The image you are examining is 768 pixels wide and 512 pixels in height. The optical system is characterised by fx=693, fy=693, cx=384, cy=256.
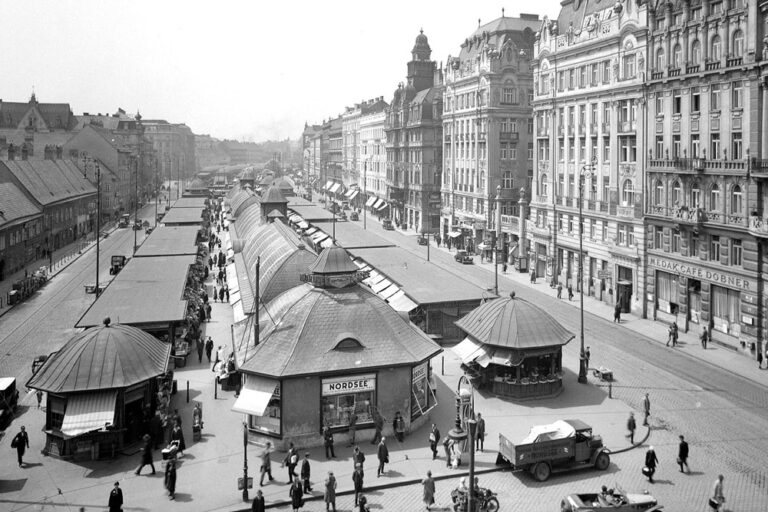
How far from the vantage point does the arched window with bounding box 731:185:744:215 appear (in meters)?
44.2

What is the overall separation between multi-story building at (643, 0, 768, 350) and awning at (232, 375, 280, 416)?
3032cm

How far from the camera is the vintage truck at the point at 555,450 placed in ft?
87.4

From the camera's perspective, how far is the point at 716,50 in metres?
46.1

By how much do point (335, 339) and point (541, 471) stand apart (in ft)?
34.5

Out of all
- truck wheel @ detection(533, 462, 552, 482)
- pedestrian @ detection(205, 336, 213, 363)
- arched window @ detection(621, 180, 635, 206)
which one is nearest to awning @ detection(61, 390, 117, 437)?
pedestrian @ detection(205, 336, 213, 363)

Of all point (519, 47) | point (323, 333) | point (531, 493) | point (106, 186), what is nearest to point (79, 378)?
point (323, 333)

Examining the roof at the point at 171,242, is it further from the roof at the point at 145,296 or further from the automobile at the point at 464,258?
the automobile at the point at 464,258

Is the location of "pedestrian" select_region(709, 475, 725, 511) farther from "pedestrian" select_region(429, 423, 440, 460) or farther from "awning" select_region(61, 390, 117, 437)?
"awning" select_region(61, 390, 117, 437)

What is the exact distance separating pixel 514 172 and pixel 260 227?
34.1 metres

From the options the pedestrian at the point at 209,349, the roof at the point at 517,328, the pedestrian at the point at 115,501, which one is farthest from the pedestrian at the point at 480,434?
the pedestrian at the point at 209,349

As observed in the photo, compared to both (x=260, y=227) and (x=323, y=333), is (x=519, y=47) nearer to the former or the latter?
(x=260, y=227)

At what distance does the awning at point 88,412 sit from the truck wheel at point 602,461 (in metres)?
19.9

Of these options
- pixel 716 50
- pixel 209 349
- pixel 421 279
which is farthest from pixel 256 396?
pixel 716 50

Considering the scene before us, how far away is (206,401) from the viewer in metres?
35.8
